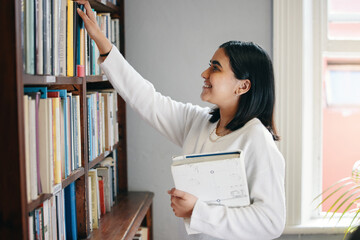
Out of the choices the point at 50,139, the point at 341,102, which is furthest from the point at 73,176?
the point at 341,102

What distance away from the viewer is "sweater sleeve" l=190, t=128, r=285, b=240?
1.44 m

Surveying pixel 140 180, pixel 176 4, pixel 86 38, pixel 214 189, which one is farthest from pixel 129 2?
pixel 214 189

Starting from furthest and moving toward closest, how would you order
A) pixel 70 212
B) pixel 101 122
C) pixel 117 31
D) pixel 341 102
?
1. pixel 341 102
2. pixel 117 31
3. pixel 101 122
4. pixel 70 212

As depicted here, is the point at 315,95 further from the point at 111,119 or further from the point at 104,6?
the point at 104,6

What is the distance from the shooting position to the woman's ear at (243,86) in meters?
1.61

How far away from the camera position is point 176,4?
249 centimetres

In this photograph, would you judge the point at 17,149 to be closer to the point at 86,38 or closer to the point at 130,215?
the point at 86,38

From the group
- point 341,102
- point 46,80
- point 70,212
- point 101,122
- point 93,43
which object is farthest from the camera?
point 341,102

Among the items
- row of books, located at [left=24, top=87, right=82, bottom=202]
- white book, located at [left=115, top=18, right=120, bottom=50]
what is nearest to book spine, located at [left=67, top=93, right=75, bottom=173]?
row of books, located at [left=24, top=87, right=82, bottom=202]

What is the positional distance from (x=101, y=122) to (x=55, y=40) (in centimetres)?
73

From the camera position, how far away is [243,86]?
162 centimetres

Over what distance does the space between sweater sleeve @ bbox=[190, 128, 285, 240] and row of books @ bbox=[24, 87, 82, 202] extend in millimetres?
448

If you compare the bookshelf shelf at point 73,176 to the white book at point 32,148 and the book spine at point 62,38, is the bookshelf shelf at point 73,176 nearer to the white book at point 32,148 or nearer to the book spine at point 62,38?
the white book at point 32,148

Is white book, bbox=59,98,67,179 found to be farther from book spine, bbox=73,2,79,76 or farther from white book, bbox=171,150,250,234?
white book, bbox=171,150,250,234
